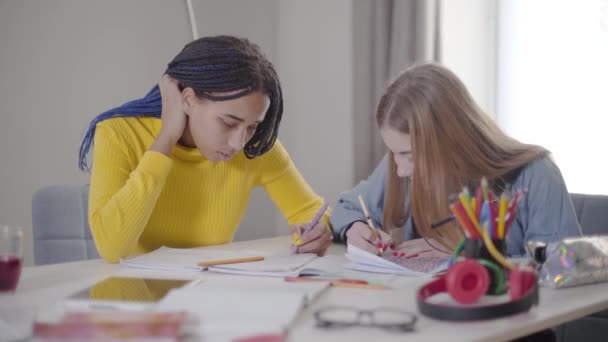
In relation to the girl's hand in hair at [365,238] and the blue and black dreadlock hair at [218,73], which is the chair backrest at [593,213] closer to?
the girl's hand in hair at [365,238]

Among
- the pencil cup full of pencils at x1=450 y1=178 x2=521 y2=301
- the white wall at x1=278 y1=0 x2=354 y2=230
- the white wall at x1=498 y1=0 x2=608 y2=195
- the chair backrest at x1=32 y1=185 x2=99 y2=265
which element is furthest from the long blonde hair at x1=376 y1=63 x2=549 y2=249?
the white wall at x1=278 y1=0 x2=354 y2=230

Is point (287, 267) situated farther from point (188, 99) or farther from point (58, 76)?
point (58, 76)

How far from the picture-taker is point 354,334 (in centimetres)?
97

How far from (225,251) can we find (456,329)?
0.74 meters

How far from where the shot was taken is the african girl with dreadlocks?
1.60 metres

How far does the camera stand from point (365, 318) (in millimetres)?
1036

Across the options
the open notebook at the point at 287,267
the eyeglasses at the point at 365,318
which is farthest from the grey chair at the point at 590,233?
the eyeglasses at the point at 365,318

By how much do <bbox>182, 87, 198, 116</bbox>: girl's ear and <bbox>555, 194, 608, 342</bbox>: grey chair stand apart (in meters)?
1.02

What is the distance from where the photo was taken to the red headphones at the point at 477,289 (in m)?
1.02

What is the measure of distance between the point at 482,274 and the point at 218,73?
805 mm

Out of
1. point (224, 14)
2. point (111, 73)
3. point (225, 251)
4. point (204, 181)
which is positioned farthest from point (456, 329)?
point (224, 14)

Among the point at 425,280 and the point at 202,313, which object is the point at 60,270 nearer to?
the point at 202,313

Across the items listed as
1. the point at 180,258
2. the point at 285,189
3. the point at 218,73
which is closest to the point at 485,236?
the point at 180,258

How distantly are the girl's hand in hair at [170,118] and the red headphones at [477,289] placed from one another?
2.55 ft
